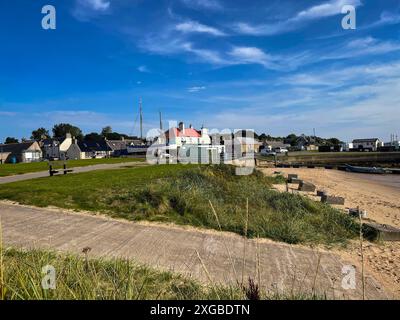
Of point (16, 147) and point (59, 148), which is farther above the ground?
point (16, 147)

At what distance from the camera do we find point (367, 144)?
11225 cm

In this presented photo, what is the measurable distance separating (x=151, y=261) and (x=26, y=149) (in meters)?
76.1

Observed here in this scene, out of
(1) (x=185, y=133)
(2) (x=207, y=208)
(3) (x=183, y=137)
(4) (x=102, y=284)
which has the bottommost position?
(2) (x=207, y=208)

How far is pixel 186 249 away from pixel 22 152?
75455 millimetres

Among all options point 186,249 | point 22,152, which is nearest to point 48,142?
point 22,152

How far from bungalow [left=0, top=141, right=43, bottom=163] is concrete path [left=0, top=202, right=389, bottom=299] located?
2758 inches

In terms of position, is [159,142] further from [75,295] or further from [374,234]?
[75,295]

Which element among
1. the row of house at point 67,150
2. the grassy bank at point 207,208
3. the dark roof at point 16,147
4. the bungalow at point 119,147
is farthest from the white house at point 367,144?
the grassy bank at point 207,208

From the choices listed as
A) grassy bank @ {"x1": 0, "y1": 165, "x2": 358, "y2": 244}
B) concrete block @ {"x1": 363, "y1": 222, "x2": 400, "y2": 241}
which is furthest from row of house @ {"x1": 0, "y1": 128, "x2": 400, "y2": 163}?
concrete block @ {"x1": 363, "y1": 222, "x2": 400, "y2": 241}

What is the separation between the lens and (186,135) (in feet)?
198

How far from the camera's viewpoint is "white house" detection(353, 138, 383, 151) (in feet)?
358

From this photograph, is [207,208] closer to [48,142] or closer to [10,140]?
[48,142]

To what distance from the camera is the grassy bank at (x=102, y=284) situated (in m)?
3.14

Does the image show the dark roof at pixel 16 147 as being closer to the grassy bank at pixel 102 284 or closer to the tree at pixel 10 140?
the tree at pixel 10 140
